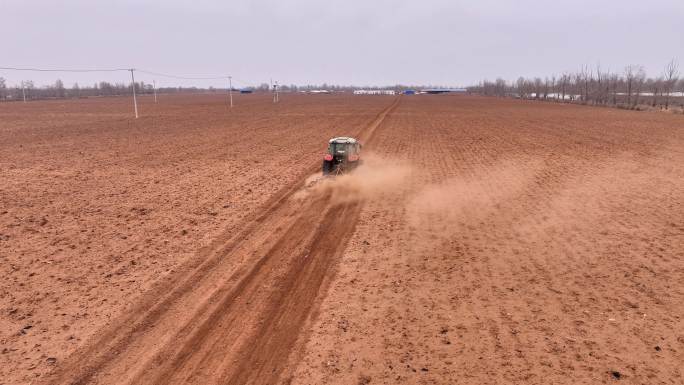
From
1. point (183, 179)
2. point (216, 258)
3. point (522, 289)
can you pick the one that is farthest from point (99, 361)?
point (183, 179)

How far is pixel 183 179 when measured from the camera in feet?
55.1

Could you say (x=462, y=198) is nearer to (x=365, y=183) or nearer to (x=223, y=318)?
(x=365, y=183)

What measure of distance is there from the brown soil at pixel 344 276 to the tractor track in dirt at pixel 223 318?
0.11ft

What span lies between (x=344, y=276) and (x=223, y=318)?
8.32 ft

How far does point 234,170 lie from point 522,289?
13.7 m

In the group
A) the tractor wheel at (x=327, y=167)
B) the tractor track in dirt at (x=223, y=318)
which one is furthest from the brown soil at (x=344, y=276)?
the tractor wheel at (x=327, y=167)

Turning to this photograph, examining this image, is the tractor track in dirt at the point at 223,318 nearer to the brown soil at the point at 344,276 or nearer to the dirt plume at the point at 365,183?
the brown soil at the point at 344,276

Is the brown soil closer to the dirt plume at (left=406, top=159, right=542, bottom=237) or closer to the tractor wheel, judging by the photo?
the dirt plume at (left=406, top=159, right=542, bottom=237)

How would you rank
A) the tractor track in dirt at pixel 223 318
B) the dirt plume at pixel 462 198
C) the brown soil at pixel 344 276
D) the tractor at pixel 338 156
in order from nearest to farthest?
the tractor track in dirt at pixel 223 318 → the brown soil at pixel 344 276 → the dirt plume at pixel 462 198 → the tractor at pixel 338 156

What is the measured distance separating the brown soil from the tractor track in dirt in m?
0.03

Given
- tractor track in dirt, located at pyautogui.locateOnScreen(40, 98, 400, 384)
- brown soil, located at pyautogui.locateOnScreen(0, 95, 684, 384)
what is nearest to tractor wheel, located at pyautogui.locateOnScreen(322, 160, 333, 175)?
brown soil, located at pyautogui.locateOnScreen(0, 95, 684, 384)

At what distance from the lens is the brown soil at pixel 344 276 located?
596cm

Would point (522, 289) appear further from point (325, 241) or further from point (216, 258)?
point (216, 258)

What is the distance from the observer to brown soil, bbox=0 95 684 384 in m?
5.96
